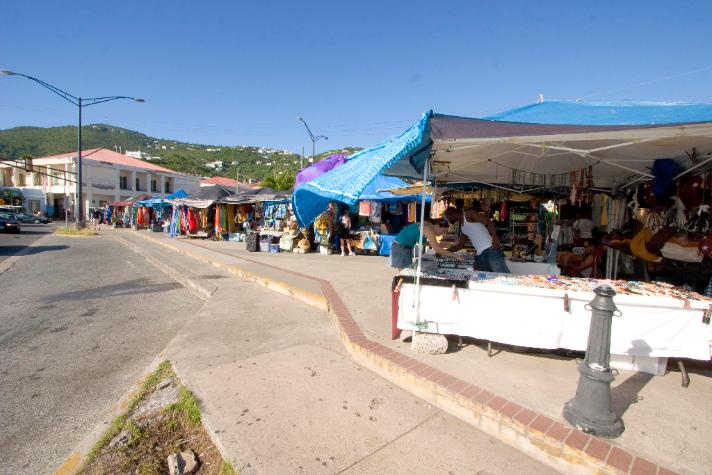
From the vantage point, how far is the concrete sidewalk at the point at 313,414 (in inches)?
100

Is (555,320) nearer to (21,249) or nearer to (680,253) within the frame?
(680,253)

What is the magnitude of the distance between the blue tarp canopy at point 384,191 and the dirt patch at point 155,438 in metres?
6.72

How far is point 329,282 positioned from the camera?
7883mm

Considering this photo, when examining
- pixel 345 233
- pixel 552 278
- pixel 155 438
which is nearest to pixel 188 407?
pixel 155 438

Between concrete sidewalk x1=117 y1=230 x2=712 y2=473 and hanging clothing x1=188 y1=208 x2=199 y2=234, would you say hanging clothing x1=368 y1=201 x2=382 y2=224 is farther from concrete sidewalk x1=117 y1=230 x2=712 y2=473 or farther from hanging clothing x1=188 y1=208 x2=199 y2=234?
hanging clothing x1=188 y1=208 x2=199 y2=234

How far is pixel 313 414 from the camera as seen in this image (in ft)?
10.1

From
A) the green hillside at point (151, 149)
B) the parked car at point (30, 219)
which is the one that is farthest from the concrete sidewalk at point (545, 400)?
the green hillside at point (151, 149)

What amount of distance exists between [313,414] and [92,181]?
5652 cm

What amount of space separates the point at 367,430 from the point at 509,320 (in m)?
1.93

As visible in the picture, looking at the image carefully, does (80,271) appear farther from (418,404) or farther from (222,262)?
(418,404)

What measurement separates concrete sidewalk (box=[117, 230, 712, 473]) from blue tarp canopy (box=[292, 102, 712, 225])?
1.78 meters

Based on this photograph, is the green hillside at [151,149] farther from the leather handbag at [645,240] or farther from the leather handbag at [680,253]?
the leather handbag at [680,253]

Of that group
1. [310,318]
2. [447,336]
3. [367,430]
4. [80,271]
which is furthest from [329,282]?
[80,271]

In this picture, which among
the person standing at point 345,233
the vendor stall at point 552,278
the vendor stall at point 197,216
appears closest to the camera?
the vendor stall at point 552,278
